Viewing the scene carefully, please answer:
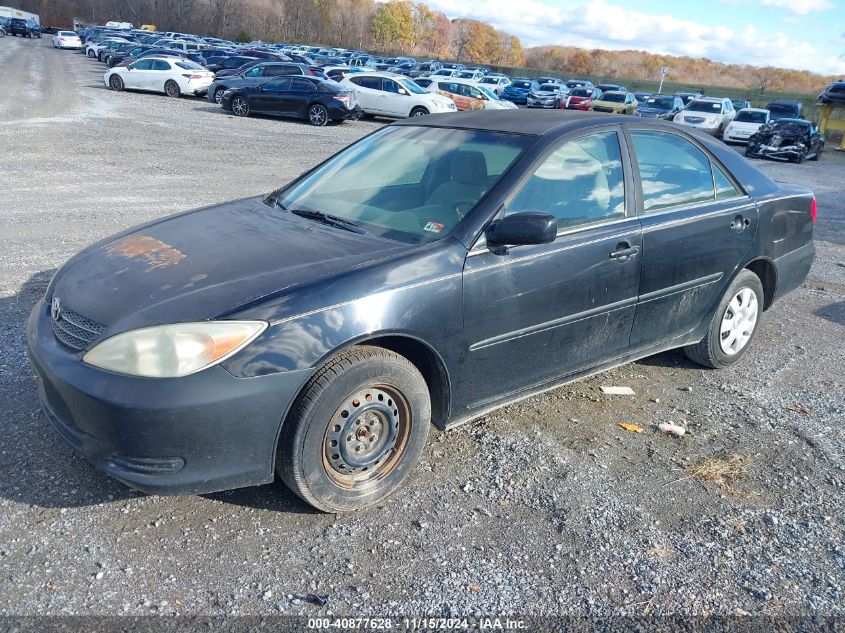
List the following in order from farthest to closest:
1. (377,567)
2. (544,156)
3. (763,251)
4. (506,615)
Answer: (763,251) → (544,156) → (377,567) → (506,615)

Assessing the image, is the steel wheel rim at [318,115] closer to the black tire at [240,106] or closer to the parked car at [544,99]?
the black tire at [240,106]

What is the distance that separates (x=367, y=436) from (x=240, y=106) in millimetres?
20980

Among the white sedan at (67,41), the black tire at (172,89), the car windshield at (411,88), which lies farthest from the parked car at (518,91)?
the white sedan at (67,41)

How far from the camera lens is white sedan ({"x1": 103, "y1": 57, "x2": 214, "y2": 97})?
25.7m

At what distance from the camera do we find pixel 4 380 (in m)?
4.03

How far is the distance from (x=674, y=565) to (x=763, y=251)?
2761mm

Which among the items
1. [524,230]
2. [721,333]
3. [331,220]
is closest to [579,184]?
[524,230]

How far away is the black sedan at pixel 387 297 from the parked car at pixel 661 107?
91.0ft

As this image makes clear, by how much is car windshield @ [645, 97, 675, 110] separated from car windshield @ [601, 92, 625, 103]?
137 inches

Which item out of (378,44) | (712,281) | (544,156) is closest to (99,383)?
(544,156)

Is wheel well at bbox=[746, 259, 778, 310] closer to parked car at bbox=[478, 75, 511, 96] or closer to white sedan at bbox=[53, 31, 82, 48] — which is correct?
→ parked car at bbox=[478, 75, 511, 96]

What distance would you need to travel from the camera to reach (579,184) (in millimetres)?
3793

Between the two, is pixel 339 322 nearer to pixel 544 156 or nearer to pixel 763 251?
pixel 544 156

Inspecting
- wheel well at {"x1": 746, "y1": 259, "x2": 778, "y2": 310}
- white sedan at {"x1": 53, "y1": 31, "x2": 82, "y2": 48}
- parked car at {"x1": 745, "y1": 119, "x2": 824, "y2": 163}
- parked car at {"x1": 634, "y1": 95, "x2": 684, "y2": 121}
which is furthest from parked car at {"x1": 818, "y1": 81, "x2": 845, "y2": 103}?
white sedan at {"x1": 53, "y1": 31, "x2": 82, "y2": 48}
